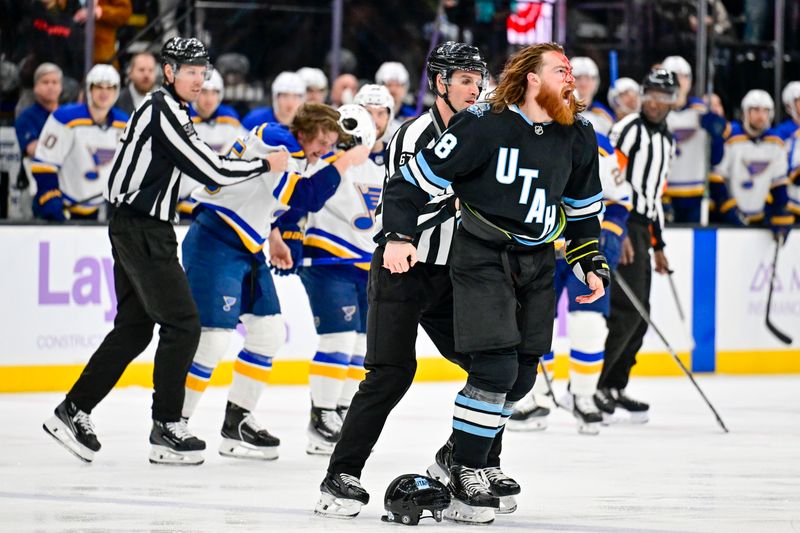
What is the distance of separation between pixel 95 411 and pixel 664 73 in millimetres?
3068

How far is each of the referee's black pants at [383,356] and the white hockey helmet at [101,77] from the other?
4.61m

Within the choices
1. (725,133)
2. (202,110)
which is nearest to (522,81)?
(202,110)

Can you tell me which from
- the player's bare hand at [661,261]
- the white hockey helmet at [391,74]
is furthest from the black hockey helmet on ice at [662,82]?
the white hockey helmet at [391,74]

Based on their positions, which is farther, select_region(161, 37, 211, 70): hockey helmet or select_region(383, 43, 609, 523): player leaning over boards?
select_region(161, 37, 211, 70): hockey helmet

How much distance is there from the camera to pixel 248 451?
5.98 meters

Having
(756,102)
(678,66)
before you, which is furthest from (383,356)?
(756,102)

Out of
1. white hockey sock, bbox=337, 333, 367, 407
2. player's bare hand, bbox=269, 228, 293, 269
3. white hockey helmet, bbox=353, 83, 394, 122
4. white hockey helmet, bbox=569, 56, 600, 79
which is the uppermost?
white hockey helmet, bbox=569, 56, 600, 79

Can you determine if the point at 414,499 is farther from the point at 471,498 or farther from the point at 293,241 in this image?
the point at 293,241

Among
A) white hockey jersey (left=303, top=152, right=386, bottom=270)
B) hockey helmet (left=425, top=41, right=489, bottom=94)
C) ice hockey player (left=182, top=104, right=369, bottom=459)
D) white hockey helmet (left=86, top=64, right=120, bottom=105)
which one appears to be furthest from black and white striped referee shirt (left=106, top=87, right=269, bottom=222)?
white hockey helmet (left=86, top=64, right=120, bottom=105)

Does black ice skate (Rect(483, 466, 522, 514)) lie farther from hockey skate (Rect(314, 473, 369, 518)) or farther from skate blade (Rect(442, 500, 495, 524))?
hockey skate (Rect(314, 473, 369, 518))

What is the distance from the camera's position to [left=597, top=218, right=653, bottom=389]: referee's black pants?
24.8ft

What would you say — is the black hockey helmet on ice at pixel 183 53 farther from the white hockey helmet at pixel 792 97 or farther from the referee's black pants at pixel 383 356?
the white hockey helmet at pixel 792 97

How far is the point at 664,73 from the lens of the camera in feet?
24.2

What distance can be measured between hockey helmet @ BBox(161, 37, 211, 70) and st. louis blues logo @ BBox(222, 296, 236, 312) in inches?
34.2
